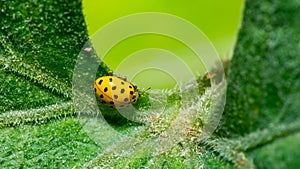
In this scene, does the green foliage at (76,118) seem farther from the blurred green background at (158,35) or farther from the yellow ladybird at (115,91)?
the blurred green background at (158,35)

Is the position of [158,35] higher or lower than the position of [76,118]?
higher

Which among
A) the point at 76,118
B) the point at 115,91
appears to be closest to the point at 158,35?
the point at 115,91

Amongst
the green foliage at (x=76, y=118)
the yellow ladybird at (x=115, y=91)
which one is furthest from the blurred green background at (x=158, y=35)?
the green foliage at (x=76, y=118)

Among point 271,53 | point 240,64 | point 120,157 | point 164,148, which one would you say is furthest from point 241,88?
point 120,157

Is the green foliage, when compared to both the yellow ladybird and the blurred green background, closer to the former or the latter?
the yellow ladybird

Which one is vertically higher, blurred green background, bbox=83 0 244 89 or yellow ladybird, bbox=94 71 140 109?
blurred green background, bbox=83 0 244 89

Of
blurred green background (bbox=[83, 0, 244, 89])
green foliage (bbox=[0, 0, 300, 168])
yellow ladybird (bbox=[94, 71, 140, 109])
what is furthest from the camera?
blurred green background (bbox=[83, 0, 244, 89])

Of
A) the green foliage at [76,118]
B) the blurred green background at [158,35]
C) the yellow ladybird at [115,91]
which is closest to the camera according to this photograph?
the green foliage at [76,118]

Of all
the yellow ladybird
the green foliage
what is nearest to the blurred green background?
the yellow ladybird

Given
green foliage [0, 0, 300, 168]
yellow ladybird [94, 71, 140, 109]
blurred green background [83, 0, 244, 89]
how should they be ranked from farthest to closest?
blurred green background [83, 0, 244, 89] < yellow ladybird [94, 71, 140, 109] < green foliage [0, 0, 300, 168]

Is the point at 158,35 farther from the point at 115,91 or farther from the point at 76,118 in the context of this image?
the point at 76,118
